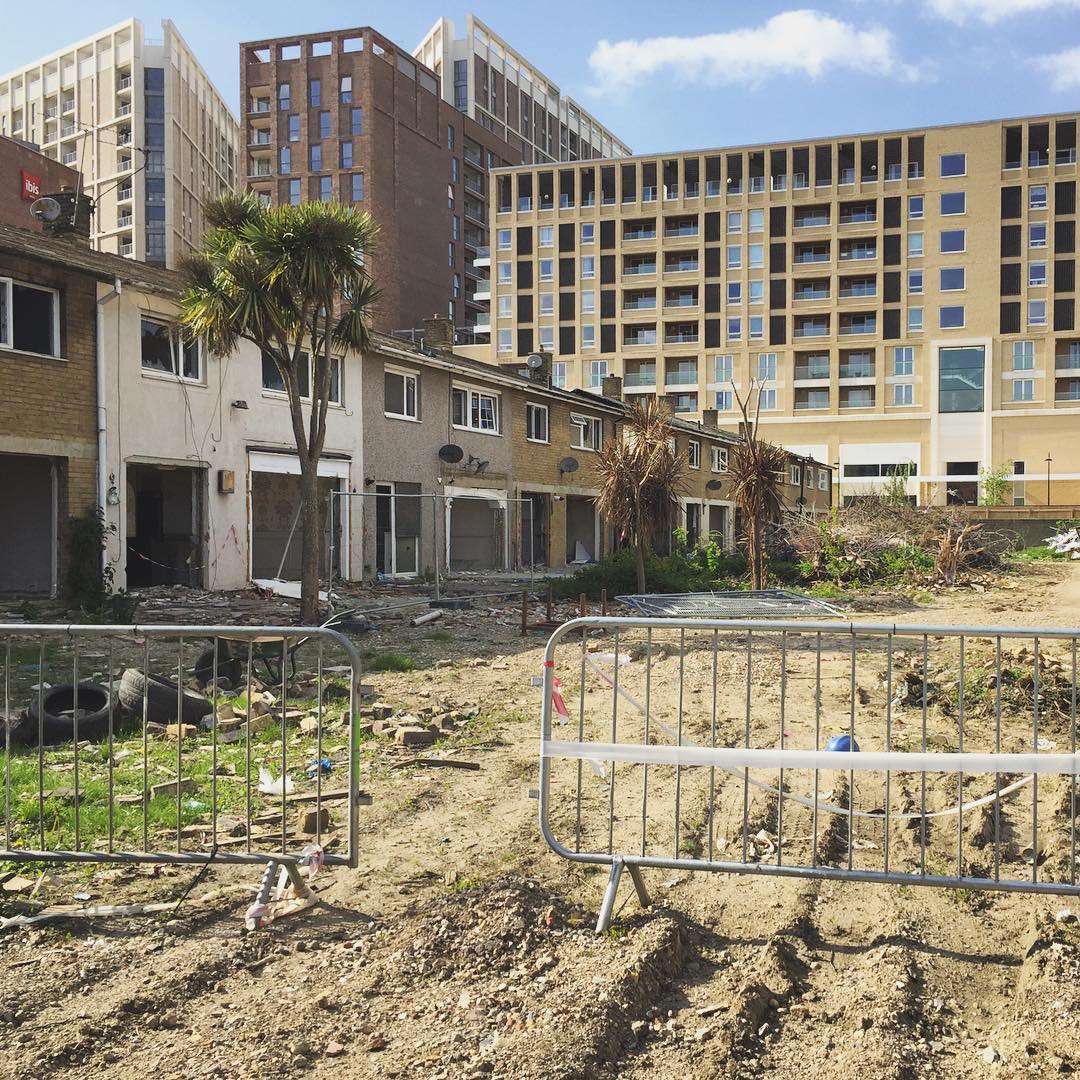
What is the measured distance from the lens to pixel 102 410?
16812mm

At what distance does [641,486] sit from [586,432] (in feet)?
47.0

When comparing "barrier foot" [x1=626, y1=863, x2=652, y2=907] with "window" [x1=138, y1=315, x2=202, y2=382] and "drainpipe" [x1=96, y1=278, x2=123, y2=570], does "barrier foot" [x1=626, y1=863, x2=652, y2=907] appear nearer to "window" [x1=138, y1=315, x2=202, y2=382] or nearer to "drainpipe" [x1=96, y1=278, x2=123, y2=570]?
"drainpipe" [x1=96, y1=278, x2=123, y2=570]

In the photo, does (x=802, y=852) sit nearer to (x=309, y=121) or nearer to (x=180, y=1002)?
(x=180, y=1002)

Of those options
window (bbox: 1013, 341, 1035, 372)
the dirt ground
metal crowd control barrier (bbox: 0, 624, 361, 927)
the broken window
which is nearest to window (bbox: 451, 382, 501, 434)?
the broken window

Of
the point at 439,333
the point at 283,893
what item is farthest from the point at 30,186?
the point at 283,893

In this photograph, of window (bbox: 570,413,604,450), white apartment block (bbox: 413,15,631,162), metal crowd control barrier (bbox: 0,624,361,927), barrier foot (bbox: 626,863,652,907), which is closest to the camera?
barrier foot (bbox: 626,863,652,907)

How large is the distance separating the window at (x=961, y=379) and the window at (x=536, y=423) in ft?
157

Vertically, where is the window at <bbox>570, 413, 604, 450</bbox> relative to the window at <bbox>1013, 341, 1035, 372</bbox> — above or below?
below

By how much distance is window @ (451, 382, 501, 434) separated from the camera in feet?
90.3

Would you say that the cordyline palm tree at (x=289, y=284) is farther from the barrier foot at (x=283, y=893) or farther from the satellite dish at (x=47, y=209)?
the barrier foot at (x=283, y=893)

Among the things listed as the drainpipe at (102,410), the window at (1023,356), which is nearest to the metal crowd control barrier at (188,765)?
the drainpipe at (102,410)

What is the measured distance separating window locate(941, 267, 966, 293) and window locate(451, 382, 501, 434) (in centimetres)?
5327

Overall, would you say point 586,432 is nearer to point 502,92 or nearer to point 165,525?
point 165,525

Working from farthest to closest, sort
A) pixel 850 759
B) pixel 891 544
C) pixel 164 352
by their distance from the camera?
1. pixel 891 544
2. pixel 164 352
3. pixel 850 759
